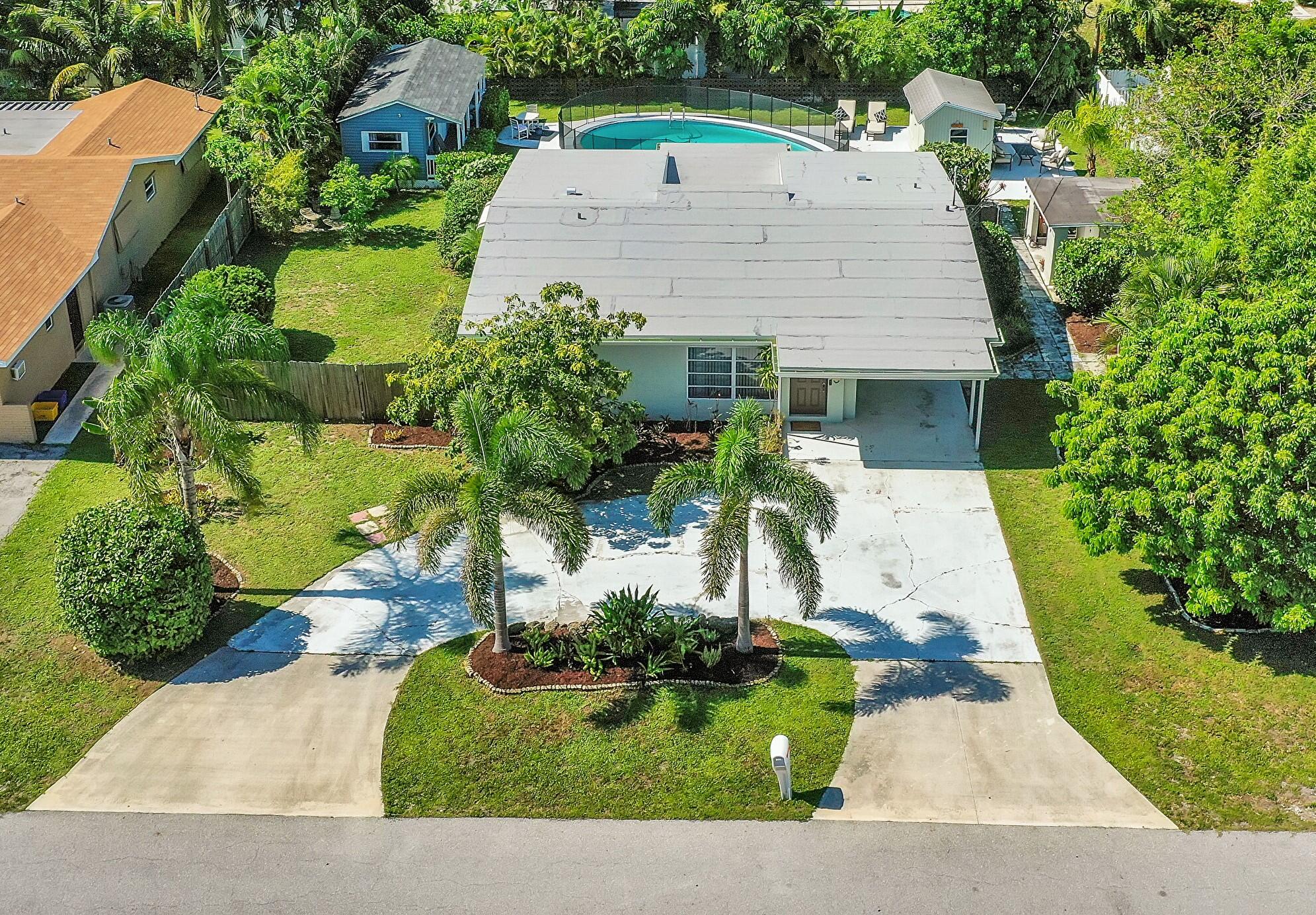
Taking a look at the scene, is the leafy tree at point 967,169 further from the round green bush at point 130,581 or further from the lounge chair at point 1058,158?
the round green bush at point 130,581

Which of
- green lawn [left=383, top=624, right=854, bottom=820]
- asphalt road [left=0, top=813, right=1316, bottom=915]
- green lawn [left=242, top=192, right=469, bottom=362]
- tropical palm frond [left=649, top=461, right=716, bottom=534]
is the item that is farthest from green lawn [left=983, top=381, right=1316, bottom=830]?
green lawn [left=242, top=192, right=469, bottom=362]

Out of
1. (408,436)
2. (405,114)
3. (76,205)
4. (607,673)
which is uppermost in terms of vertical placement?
(405,114)

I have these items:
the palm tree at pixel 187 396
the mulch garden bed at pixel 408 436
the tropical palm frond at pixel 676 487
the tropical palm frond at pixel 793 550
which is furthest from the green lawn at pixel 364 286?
the tropical palm frond at pixel 793 550

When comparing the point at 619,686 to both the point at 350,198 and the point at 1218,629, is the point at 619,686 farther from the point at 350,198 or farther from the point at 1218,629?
the point at 350,198

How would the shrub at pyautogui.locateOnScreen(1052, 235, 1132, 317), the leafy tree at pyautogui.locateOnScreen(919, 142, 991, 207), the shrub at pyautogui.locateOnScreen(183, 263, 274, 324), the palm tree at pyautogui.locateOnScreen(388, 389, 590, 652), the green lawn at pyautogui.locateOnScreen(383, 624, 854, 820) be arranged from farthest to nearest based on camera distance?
the leafy tree at pyautogui.locateOnScreen(919, 142, 991, 207) < the shrub at pyautogui.locateOnScreen(1052, 235, 1132, 317) < the shrub at pyautogui.locateOnScreen(183, 263, 274, 324) < the palm tree at pyautogui.locateOnScreen(388, 389, 590, 652) < the green lawn at pyautogui.locateOnScreen(383, 624, 854, 820)

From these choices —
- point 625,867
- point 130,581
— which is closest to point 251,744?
point 130,581

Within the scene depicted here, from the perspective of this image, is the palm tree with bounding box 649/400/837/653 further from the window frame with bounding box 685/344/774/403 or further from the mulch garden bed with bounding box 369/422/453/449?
the mulch garden bed with bounding box 369/422/453/449

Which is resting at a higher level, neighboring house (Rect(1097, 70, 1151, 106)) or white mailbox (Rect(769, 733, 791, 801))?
neighboring house (Rect(1097, 70, 1151, 106))

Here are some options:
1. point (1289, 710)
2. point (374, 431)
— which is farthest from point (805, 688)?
point (374, 431)
